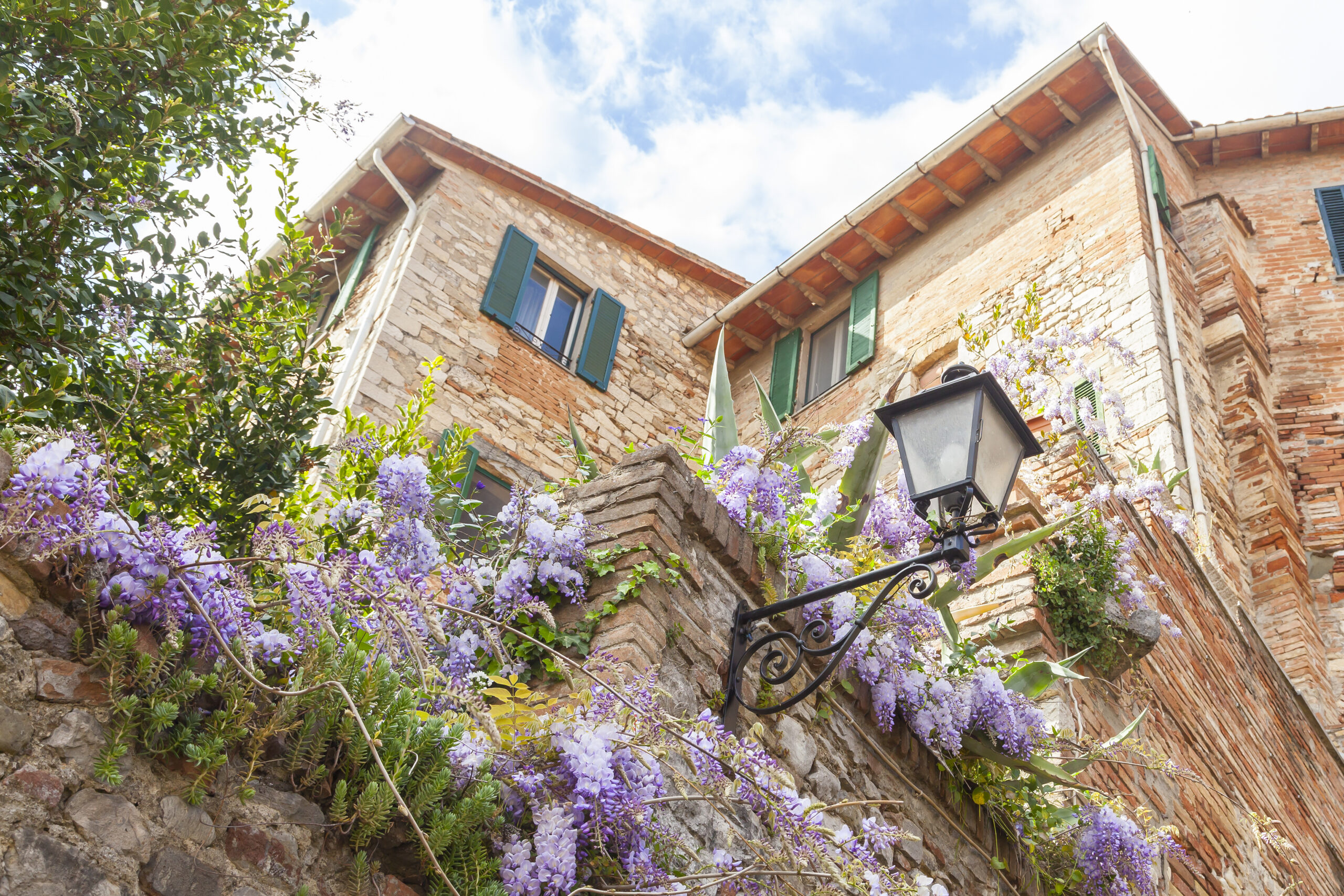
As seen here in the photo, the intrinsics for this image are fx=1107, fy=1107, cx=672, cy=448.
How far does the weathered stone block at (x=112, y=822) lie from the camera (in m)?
1.78

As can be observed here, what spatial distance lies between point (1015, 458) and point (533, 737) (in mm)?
1662

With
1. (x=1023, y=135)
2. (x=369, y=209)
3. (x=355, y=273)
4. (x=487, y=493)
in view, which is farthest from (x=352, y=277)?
(x=1023, y=135)

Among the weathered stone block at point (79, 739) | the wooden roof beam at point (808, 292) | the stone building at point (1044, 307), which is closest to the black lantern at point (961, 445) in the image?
the weathered stone block at point (79, 739)

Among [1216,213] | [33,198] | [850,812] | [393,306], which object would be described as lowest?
[850,812]

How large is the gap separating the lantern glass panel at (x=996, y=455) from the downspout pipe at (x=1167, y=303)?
586 centimetres

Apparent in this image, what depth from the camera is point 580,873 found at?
8.07 ft

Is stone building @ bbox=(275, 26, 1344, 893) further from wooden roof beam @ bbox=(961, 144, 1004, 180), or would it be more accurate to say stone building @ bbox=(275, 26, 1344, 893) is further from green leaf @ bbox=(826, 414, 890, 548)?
green leaf @ bbox=(826, 414, 890, 548)

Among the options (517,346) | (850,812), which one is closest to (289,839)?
(850,812)

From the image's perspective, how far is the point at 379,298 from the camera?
29.3ft

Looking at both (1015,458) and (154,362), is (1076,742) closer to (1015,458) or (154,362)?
(1015,458)

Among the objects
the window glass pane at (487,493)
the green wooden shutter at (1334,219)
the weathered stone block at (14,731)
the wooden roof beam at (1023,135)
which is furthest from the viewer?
the green wooden shutter at (1334,219)

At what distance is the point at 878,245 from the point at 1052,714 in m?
7.63

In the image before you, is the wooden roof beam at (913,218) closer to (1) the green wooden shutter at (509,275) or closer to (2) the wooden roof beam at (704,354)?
(2) the wooden roof beam at (704,354)

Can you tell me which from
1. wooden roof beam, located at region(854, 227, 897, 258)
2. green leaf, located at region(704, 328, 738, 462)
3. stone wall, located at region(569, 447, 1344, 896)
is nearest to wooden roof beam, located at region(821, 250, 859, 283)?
wooden roof beam, located at region(854, 227, 897, 258)
